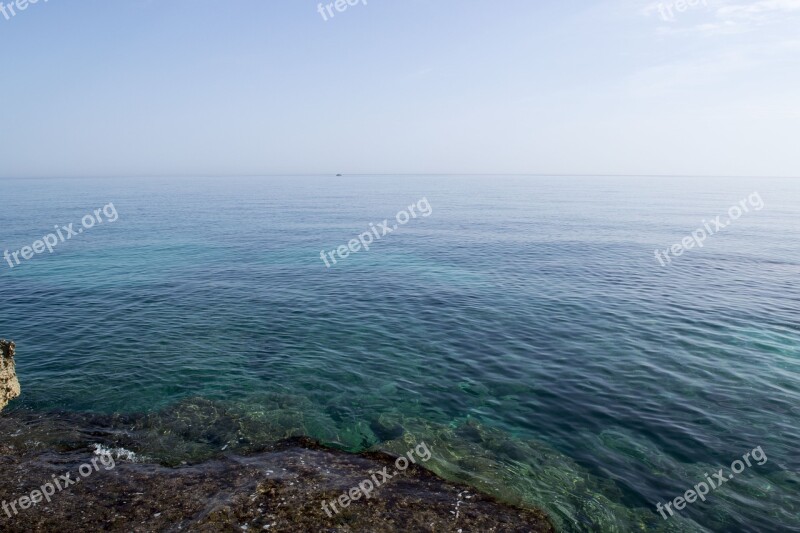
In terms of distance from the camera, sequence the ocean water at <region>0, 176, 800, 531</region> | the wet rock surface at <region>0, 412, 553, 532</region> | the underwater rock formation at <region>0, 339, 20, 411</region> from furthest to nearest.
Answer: the underwater rock formation at <region>0, 339, 20, 411</region> → the ocean water at <region>0, 176, 800, 531</region> → the wet rock surface at <region>0, 412, 553, 532</region>

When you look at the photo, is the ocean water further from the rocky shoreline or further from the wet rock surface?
the wet rock surface

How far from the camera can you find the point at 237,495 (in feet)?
51.6

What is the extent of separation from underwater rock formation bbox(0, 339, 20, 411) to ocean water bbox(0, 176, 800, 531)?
613 mm

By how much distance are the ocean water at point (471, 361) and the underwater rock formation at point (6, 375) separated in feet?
2.01

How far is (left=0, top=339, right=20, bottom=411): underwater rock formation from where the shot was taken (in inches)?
888

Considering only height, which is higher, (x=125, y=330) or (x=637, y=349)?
(x=125, y=330)

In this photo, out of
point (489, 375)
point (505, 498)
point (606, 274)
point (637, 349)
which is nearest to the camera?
point (505, 498)

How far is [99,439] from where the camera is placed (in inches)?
788

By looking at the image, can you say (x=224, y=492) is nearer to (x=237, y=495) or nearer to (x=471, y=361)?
(x=237, y=495)

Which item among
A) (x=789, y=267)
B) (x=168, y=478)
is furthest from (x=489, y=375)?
(x=789, y=267)

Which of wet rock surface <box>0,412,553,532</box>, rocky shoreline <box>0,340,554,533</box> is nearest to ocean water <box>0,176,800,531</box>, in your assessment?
rocky shoreline <box>0,340,554,533</box>

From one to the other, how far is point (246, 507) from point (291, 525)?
75.2 inches

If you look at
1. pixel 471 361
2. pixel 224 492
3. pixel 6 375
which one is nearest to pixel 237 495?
pixel 224 492

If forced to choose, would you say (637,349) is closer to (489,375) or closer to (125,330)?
(489,375)
